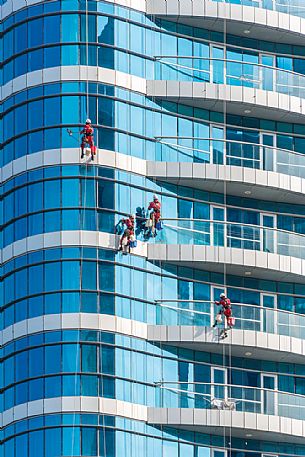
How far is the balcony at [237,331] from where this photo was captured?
403 feet

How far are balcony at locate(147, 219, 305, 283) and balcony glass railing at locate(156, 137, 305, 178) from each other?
291 centimetres

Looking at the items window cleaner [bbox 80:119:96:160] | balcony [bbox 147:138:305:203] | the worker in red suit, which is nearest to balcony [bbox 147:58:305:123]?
balcony [bbox 147:138:305:203]

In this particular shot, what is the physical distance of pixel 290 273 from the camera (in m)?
126

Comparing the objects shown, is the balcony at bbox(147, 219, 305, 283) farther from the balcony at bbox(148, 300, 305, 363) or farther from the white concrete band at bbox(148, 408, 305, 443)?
the white concrete band at bbox(148, 408, 305, 443)

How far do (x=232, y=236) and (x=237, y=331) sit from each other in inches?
183

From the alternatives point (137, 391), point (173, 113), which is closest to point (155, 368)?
point (137, 391)

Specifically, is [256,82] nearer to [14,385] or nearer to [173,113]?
[173,113]

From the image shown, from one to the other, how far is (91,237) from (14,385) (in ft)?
24.1

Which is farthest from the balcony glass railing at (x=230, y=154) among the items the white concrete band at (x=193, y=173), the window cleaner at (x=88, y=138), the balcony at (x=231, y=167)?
the window cleaner at (x=88, y=138)

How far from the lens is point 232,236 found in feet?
412

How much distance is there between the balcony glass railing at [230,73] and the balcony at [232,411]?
47.3 feet

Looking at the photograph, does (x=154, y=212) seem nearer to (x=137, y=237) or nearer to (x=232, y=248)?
(x=137, y=237)

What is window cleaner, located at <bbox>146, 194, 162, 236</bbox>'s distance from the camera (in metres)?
123

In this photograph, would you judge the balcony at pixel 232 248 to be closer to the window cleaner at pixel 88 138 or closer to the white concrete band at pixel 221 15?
the window cleaner at pixel 88 138
